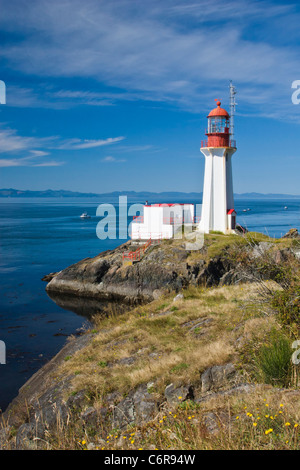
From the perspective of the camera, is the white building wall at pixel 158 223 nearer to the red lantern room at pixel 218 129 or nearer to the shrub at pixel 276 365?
the red lantern room at pixel 218 129

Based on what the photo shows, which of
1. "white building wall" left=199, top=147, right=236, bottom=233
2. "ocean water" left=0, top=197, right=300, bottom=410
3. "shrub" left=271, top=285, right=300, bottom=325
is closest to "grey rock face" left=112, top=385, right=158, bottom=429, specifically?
"shrub" left=271, top=285, right=300, bottom=325

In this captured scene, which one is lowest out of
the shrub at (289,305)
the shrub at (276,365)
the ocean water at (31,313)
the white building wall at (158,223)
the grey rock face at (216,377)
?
the ocean water at (31,313)

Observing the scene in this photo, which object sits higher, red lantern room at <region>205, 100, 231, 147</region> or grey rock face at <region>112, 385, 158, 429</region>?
red lantern room at <region>205, 100, 231, 147</region>

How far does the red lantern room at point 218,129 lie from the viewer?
3322cm

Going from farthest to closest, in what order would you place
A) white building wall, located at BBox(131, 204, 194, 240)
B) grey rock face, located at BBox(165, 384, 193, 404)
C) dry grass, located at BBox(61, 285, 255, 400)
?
white building wall, located at BBox(131, 204, 194, 240), dry grass, located at BBox(61, 285, 255, 400), grey rock face, located at BBox(165, 384, 193, 404)

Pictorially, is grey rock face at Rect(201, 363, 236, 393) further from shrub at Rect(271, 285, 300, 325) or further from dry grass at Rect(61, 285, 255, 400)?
shrub at Rect(271, 285, 300, 325)

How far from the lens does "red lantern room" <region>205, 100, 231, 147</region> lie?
109 ft

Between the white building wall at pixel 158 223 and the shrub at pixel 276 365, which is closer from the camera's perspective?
the shrub at pixel 276 365

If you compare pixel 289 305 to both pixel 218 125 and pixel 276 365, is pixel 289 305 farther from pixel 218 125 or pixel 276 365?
pixel 218 125

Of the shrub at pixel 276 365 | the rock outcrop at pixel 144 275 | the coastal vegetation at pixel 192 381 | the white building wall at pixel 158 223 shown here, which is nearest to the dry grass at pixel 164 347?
the coastal vegetation at pixel 192 381

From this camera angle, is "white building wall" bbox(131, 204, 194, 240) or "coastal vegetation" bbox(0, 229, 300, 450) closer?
"coastal vegetation" bbox(0, 229, 300, 450)

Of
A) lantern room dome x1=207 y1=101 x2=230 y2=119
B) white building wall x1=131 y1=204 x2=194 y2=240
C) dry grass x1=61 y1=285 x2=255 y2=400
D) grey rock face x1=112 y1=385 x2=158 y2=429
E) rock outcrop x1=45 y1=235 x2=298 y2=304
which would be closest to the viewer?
grey rock face x1=112 y1=385 x2=158 y2=429

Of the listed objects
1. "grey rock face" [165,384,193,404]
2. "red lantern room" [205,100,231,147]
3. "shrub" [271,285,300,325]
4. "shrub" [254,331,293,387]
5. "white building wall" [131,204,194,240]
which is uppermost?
"red lantern room" [205,100,231,147]
